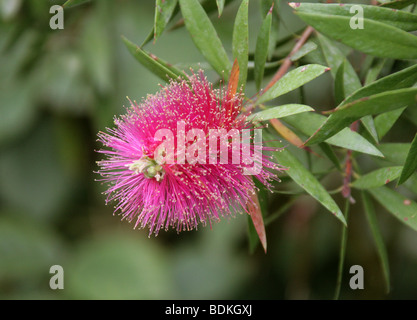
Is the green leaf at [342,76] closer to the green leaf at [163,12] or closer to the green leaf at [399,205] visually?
the green leaf at [399,205]

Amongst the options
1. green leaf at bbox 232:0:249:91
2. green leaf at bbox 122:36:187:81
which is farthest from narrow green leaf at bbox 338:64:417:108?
green leaf at bbox 122:36:187:81

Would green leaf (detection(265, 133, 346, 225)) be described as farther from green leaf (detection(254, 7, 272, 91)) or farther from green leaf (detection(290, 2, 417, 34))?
green leaf (detection(290, 2, 417, 34))

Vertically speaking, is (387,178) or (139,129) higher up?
(139,129)

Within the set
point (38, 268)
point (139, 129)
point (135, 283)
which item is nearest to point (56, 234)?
point (38, 268)

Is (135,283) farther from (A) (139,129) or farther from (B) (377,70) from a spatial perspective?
(B) (377,70)

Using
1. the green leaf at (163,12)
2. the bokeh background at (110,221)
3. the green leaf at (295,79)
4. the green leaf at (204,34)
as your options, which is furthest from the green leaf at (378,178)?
the bokeh background at (110,221)

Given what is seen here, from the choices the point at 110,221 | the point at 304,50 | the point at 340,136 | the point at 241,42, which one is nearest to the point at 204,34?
the point at 241,42
